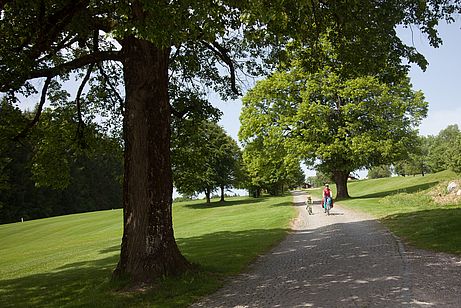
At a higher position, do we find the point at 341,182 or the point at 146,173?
the point at 146,173

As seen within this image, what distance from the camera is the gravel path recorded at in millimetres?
6293

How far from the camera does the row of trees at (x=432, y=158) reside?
3744 centimetres

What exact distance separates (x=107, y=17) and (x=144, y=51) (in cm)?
249

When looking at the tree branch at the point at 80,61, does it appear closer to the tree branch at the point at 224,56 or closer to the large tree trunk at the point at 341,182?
the tree branch at the point at 224,56

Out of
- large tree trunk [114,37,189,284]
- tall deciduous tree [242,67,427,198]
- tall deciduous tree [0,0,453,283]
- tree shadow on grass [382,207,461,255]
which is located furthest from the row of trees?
large tree trunk [114,37,189,284]

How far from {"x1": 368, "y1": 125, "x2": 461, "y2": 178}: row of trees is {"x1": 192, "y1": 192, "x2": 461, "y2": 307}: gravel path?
24484 mm

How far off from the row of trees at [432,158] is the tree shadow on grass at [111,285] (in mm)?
25193

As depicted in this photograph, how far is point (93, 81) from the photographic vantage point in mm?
16406

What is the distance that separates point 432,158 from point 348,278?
88119mm

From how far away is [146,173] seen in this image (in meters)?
8.89

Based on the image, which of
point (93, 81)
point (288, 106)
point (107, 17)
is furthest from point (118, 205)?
point (107, 17)

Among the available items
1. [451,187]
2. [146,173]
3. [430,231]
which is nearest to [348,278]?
[146,173]

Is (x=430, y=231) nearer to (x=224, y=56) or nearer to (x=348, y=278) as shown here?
(x=348, y=278)

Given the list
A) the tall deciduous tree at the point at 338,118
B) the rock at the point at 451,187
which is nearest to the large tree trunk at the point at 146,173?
the rock at the point at 451,187
